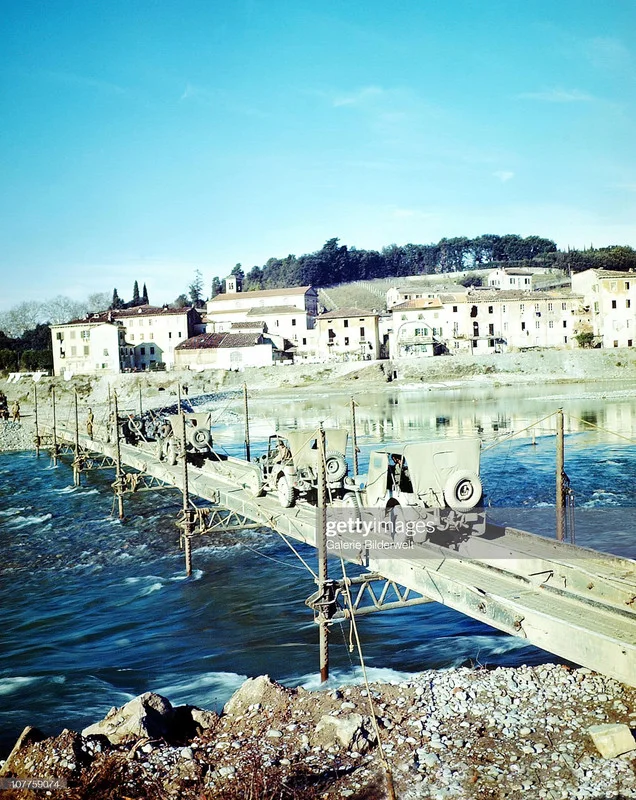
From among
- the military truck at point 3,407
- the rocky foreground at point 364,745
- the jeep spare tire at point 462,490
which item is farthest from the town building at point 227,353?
the rocky foreground at point 364,745

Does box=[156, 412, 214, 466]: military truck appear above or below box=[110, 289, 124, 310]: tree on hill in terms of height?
below

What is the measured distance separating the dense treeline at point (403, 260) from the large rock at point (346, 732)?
153m

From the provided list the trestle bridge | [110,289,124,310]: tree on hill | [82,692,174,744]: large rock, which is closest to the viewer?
the trestle bridge

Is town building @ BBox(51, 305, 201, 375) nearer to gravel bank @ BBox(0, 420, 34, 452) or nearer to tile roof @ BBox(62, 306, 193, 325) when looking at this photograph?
tile roof @ BBox(62, 306, 193, 325)

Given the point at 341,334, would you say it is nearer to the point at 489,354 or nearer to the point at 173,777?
the point at 489,354

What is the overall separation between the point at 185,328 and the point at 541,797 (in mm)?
92017

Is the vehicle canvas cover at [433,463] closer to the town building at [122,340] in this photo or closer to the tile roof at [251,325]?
the town building at [122,340]

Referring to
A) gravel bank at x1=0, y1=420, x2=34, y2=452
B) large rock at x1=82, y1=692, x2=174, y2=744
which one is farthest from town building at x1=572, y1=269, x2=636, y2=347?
large rock at x1=82, y1=692, x2=174, y2=744

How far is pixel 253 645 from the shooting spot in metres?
16.3

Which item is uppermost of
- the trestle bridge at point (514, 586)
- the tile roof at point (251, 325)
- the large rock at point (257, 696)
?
the tile roof at point (251, 325)

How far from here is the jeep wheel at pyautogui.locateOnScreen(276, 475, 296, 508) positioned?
65.2ft

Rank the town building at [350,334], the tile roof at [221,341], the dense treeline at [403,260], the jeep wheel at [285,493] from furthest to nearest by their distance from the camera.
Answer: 1. the dense treeline at [403,260]
2. the town building at [350,334]
3. the tile roof at [221,341]
4. the jeep wheel at [285,493]

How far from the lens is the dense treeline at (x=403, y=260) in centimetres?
16775

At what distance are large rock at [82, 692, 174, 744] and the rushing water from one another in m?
1.91
